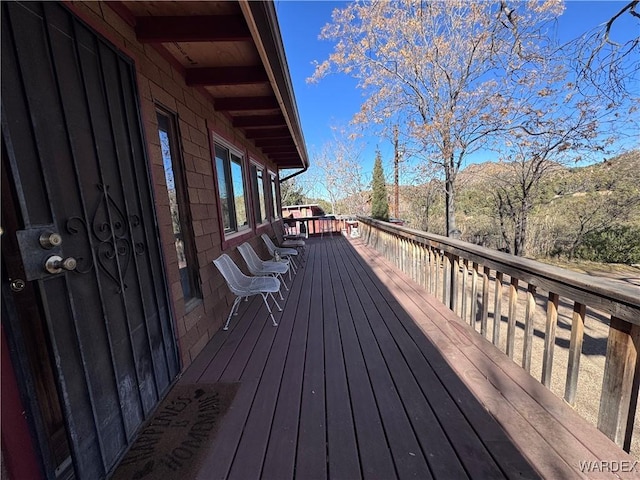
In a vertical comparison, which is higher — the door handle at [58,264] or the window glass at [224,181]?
the window glass at [224,181]

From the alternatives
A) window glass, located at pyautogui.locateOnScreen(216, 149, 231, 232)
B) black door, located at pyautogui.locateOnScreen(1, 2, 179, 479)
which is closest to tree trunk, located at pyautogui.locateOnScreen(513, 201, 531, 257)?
window glass, located at pyautogui.locateOnScreen(216, 149, 231, 232)

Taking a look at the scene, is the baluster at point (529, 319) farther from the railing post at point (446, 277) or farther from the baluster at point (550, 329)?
the railing post at point (446, 277)

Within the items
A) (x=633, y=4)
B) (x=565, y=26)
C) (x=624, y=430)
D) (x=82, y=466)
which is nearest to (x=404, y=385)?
(x=624, y=430)

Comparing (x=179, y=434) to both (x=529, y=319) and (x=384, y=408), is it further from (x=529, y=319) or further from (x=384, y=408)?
(x=529, y=319)

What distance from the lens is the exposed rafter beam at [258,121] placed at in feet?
12.3

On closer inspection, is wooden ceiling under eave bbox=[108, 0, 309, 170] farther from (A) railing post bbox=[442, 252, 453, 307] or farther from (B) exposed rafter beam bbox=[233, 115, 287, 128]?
(A) railing post bbox=[442, 252, 453, 307]

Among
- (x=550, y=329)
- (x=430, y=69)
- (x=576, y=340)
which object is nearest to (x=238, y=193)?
(x=550, y=329)

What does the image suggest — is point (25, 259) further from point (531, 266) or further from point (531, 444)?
point (531, 266)

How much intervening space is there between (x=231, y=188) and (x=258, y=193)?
177 centimetres

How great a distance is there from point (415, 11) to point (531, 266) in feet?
26.5

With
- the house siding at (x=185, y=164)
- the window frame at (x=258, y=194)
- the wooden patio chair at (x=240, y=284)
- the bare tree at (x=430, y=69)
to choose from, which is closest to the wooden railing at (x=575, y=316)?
the wooden patio chair at (x=240, y=284)

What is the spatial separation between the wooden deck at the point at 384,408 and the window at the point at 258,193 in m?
2.94

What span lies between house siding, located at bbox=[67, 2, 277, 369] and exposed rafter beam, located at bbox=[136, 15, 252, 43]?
109mm

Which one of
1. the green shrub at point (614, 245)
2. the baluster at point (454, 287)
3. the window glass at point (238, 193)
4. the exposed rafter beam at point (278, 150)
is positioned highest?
the exposed rafter beam at point (278, 150)
